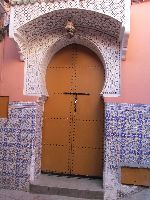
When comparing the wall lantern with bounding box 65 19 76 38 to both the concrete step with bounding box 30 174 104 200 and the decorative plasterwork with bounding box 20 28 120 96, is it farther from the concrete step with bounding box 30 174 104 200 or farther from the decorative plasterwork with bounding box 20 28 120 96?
the concrete step with bounding box 30 174 104 200

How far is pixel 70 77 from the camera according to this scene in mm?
5871

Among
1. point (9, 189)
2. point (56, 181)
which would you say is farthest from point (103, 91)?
point (9, 189)

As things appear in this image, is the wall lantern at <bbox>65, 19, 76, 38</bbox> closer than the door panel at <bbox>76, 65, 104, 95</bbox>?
Yes

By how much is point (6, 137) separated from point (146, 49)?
119 inches

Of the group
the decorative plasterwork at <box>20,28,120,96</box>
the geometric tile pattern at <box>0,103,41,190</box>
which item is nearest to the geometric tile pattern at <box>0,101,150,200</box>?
the geometric tile pattern at <box>0,103,41,190</box>

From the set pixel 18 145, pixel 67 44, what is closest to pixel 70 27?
pixel 67 44

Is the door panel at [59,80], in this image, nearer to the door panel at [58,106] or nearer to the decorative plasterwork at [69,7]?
the door panel at [58,106]

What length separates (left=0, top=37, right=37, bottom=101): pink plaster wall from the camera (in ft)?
18.4

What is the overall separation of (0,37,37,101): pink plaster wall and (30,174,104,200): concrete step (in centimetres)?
159

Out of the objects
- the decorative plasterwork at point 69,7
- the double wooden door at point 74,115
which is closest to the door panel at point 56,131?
the double wooden door at point 74,115

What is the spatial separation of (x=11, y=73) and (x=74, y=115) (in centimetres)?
148

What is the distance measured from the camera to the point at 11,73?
18.6 ft

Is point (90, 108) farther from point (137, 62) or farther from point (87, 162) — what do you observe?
point (137, 62)

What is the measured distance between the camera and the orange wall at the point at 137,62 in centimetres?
506
